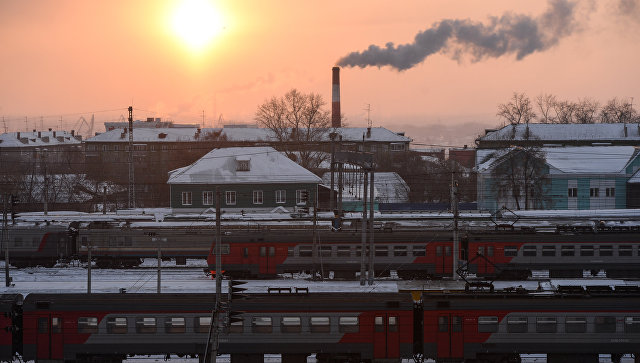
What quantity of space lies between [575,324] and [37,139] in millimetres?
144410

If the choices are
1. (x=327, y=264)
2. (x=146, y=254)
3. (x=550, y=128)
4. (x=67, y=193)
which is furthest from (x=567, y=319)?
(x=550, y=128)

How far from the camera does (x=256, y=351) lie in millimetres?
18688

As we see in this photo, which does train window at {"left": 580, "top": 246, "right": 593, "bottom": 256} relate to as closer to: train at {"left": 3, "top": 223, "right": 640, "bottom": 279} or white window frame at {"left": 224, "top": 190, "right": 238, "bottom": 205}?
A: train at {"left": 3, "top": 223, "right": 640, "bottom": 279}

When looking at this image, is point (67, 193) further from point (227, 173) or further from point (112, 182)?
point (227, 173)

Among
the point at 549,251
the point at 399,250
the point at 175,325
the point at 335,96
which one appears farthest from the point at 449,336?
the point at 335,96

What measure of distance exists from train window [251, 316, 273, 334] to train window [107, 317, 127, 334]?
377cm

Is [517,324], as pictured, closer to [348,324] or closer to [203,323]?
[348,324]

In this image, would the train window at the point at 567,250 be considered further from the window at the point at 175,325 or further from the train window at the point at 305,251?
the window at the point at 175,325

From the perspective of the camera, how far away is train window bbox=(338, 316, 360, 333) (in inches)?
731

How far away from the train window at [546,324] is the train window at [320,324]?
6118mm

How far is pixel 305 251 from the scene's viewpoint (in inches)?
1272

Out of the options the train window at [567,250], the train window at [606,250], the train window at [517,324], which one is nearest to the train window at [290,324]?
the train window at [517,324]

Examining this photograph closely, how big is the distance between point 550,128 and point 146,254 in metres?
65.4

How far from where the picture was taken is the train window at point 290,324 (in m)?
18.6
